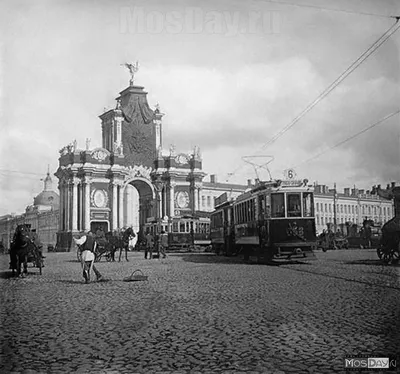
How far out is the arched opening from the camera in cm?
5047

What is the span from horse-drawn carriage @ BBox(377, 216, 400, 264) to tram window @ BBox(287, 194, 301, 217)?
2783mm

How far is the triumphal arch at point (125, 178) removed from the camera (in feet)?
154

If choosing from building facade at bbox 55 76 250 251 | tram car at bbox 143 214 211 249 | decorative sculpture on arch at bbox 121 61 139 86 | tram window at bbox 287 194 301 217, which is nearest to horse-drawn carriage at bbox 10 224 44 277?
decorative sculpture on arch at bbox 121 61 139 86

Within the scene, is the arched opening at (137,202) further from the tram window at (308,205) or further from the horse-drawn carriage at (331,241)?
the tram window at (308,205)

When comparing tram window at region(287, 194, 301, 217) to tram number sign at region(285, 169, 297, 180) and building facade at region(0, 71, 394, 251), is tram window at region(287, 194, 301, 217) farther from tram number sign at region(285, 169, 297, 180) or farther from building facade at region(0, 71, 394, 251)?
building facade at region(0, 71, 394, 251)

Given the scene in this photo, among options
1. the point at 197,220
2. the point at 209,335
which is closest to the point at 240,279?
the point at 209,335

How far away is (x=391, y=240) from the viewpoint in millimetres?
16922

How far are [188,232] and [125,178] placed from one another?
584 inches

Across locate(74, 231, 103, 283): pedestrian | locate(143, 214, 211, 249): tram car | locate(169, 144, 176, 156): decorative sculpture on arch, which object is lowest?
locate(74, 231, 103, 283): pedestrian

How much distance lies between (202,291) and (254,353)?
491 cm

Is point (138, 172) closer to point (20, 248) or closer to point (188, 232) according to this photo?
point (188, 232)

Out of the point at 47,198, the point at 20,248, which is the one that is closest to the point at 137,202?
the point at 47,198

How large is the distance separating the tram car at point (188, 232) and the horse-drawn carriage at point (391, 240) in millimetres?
19590

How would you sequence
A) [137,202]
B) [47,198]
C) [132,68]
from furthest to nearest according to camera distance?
[47,198]
[137,202]
[132,68]
